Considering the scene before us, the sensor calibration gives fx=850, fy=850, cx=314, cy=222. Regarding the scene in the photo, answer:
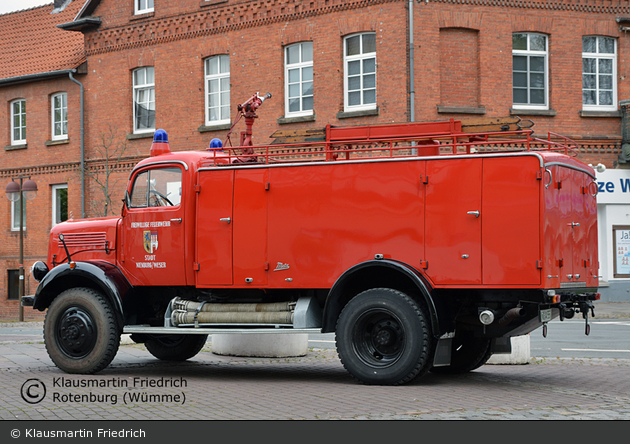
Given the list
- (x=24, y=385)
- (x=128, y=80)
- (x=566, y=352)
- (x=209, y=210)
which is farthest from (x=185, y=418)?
(x=128, y=80)

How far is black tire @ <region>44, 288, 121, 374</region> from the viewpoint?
10266 millimetres

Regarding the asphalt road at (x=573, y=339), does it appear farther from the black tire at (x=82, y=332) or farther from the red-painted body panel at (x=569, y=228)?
the black tire at (x=82, y=332)

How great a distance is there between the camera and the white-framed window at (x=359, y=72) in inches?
915

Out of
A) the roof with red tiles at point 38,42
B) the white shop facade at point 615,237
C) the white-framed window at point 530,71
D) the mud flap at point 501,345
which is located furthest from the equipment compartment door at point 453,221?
the roof with red tiles at point 38,42

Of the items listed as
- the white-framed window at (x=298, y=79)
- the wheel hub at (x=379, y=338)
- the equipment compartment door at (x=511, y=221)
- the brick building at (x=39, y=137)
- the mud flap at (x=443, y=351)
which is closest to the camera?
the equipment compartment door at (x=511, y=221)

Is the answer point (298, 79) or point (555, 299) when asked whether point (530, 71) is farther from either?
point (555, 299)

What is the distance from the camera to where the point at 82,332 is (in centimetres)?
1039

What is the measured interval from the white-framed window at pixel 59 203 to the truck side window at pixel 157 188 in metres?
20.0

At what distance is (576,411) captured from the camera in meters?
7.48

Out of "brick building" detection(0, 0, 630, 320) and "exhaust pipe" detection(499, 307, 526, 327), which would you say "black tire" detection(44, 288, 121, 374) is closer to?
"exhaust pipe" detection(499, 307, 526, 327)

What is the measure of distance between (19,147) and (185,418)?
26091mm

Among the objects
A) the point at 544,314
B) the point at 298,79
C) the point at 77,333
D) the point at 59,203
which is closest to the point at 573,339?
the point at 544,314

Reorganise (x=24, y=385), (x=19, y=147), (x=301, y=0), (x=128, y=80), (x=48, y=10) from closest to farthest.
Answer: (x=24, y=385) < (x=301, y=0) < (x=128, y=80) < (x=19, y=147) < (x=48, y=10)

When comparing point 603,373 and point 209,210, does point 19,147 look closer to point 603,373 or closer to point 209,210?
point 209,210
